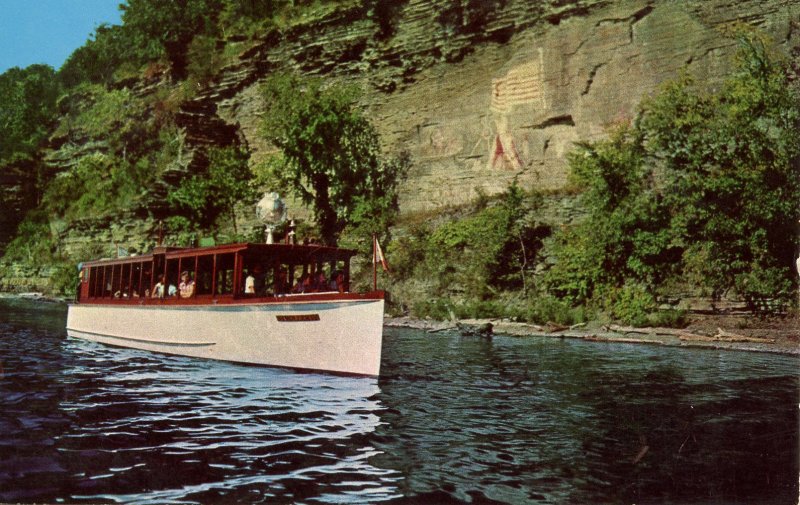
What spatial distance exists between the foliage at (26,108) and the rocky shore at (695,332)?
208 ft

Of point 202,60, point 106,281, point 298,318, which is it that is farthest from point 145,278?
point 202,60

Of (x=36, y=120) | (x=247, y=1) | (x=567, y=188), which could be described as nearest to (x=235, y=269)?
(x=567, y=188)

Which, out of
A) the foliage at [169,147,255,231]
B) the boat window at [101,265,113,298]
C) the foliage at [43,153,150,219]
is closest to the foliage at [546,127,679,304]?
the boat window at [101,265,113,298]

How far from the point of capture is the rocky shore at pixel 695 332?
21344mm

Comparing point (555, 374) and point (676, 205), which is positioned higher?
point (676, 205)

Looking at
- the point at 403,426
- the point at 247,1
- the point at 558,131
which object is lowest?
the point at 403,426

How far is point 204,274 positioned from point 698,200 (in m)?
19.1

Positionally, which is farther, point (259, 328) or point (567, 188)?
point (567, 188)

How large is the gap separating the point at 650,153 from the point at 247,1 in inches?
1648

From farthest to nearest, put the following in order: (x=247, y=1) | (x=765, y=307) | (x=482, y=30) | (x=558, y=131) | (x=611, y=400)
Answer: (x=247, y=1), (x=482, y=30), (x=558, y=131), (x=765, y=307), (x=611, y=400)

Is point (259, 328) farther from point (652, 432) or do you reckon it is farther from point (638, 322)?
point (638, 322)

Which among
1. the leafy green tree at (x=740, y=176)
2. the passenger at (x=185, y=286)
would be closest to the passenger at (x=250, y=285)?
the passenger at (x=185, y=286)

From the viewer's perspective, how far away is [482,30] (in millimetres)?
40594

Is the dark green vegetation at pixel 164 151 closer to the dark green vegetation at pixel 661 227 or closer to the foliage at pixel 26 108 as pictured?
the foliage at pixel 26 108
